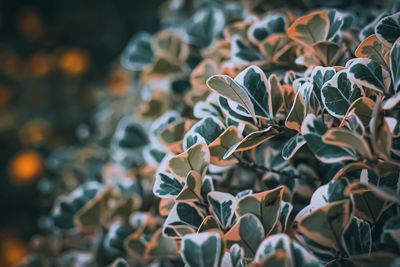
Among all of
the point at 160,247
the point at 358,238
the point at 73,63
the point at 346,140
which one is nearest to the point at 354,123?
the point at 346,140

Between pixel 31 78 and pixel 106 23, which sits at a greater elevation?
pixel 106 23

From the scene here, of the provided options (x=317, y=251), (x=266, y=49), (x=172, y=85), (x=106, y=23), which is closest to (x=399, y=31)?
(x=266, y=49)

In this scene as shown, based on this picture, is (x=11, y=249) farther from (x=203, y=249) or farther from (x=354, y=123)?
(x=354, y=123)

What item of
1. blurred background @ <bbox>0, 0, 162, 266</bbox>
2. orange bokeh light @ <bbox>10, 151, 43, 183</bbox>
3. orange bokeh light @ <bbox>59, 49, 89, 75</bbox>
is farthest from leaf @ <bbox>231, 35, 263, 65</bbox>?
orange bokeh light @ <bbox>59, 49, 89, 75</bbox>

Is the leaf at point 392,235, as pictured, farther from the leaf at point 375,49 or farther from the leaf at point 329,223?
the leaf at point 375,49

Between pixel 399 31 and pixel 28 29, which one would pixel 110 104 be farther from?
pixel 28 29

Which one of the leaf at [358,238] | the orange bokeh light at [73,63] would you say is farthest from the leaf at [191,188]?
the orange bokeh light at [73,63]

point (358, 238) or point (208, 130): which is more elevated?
point (208, 130)
